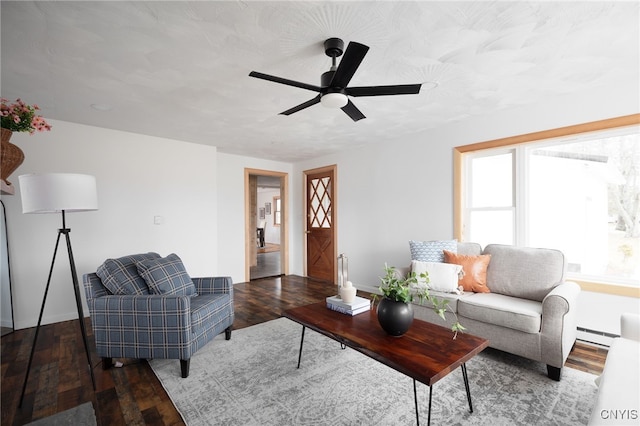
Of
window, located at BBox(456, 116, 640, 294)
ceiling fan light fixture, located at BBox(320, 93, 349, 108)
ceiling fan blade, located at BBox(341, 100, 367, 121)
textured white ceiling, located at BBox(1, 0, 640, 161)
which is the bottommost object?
window, located at BBox(456, 116, 640, 294)

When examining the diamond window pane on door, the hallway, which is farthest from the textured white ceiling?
the hallway

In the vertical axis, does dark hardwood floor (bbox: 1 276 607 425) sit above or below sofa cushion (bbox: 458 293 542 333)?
below

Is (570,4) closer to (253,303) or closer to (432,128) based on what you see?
(432,128)

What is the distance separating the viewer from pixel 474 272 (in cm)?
294

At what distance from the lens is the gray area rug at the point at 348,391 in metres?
1.77

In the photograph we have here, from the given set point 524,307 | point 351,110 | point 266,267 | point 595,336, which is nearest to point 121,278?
point 351,110

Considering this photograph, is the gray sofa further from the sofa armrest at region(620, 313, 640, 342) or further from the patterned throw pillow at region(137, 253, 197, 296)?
the patterned throw pillow at region(137, 253, 197, 296)

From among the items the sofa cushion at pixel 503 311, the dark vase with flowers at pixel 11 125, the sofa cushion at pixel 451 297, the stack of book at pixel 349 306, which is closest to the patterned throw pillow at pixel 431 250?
the sofa cushion at pixel 451 297

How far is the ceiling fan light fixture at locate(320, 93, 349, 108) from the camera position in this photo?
6.36 ft

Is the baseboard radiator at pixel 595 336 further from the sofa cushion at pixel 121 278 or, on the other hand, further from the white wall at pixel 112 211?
the white wall at pixel 112 211

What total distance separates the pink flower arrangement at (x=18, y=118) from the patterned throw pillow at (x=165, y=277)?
1352mm

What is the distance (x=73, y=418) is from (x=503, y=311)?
3.11m

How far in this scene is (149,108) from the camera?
3070mm

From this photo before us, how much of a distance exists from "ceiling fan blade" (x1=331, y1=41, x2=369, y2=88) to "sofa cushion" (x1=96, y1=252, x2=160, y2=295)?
7.48 feet
